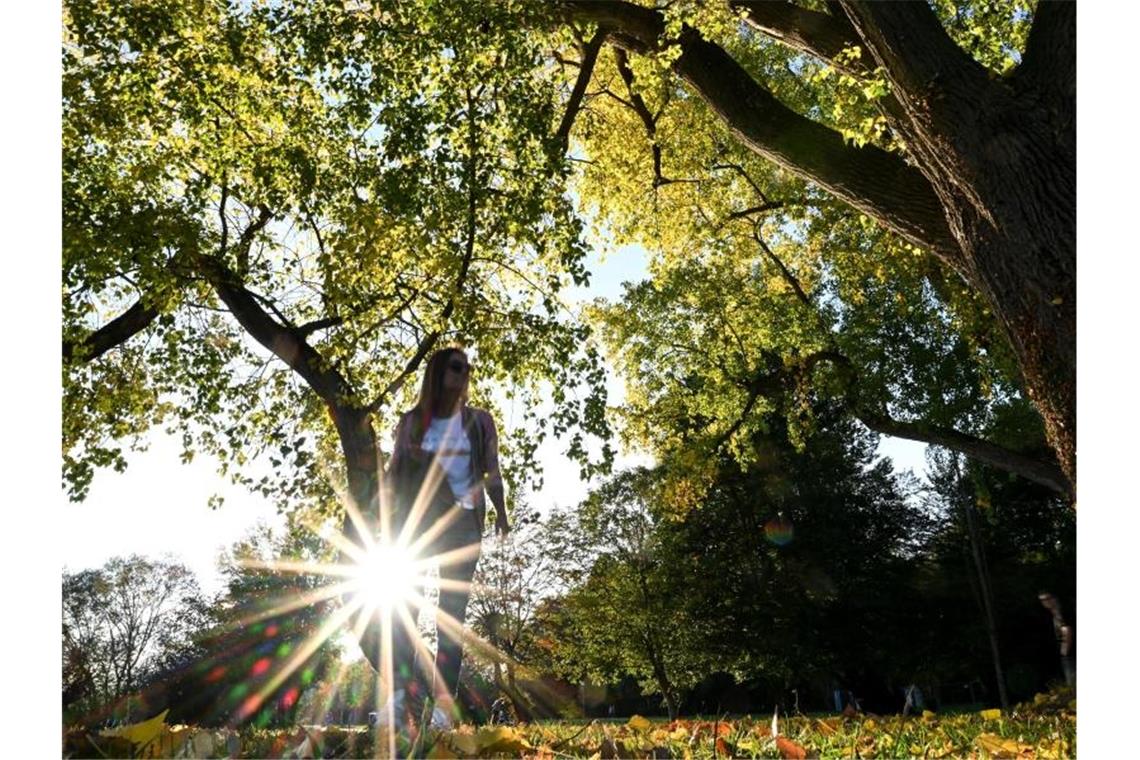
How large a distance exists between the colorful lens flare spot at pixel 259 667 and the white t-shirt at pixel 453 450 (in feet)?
73.2

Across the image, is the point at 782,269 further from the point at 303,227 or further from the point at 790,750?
the point at 790,750

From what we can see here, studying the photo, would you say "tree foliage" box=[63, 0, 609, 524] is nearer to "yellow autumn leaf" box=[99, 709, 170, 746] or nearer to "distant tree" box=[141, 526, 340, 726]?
"yellow autumn leaf" box=[99, 709, 170, 746]

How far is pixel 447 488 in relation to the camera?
3.70 meters

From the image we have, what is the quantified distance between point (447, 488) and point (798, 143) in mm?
3933

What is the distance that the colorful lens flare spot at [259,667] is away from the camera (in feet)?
76.9

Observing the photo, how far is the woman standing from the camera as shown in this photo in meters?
3.67

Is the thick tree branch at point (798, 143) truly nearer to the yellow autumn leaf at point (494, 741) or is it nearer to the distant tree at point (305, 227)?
the distant tree at point (305, 227)

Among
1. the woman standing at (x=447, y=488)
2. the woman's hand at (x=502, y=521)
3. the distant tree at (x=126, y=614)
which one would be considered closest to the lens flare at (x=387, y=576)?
the woman standing at (x=447, y=488)

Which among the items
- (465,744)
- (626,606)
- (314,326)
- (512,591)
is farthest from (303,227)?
(626,606)

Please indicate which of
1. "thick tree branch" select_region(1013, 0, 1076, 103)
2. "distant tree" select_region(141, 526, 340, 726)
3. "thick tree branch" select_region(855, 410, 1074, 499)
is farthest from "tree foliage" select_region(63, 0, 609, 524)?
"distant tree" select_region(141, 526, 340, 726)

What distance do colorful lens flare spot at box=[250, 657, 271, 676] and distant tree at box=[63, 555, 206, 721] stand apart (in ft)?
7.15

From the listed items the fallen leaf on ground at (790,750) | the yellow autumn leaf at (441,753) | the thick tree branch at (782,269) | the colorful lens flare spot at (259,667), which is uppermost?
the thick tree branch at (782,269)

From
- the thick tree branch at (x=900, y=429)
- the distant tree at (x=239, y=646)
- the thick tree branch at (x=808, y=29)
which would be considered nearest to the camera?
the thick tree branch at (x=808, y=29)
